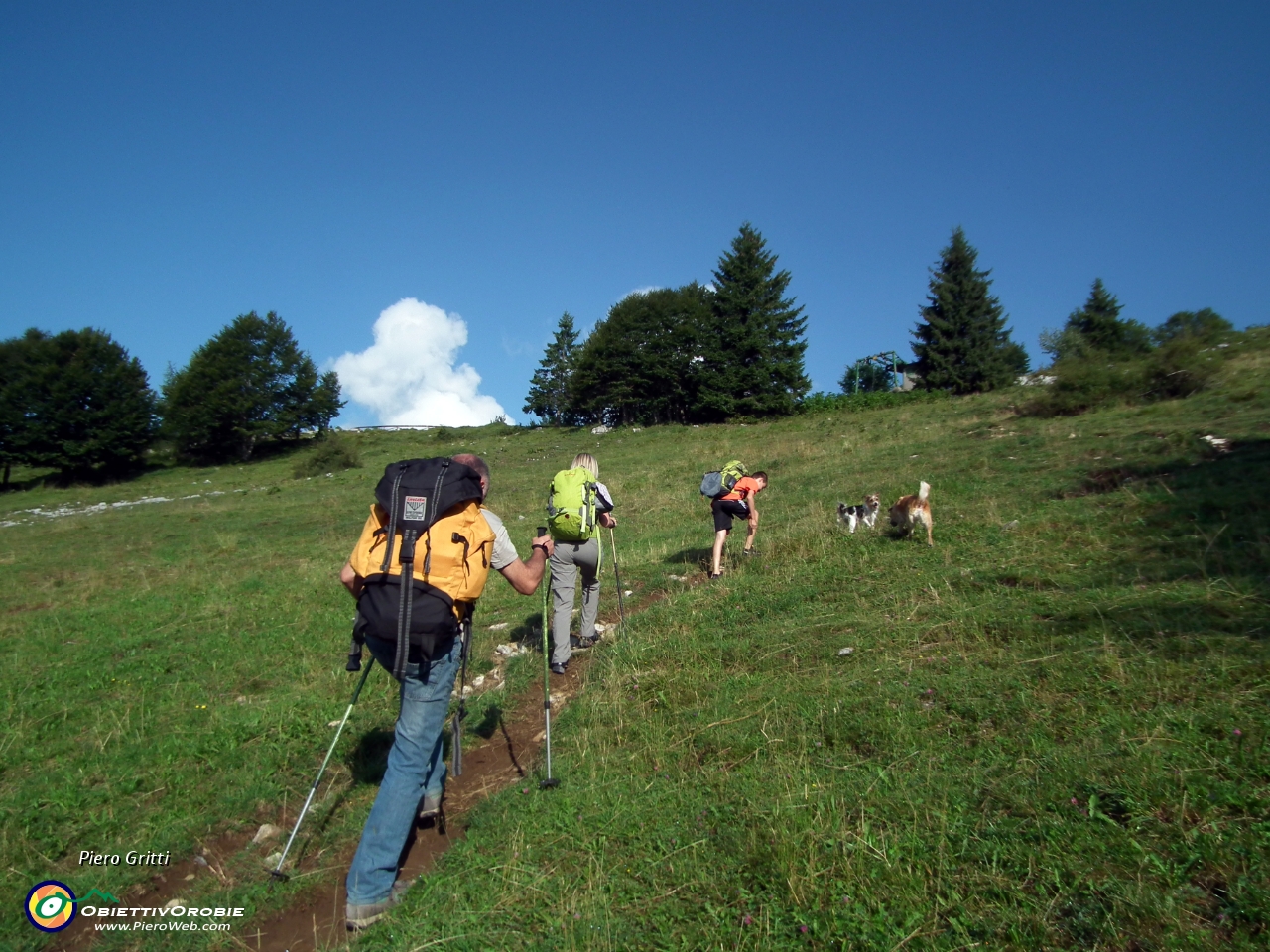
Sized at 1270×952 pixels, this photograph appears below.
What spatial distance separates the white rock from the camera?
16.1 ft

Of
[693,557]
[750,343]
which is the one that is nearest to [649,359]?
[750,343]

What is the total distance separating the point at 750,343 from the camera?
46.5 metres

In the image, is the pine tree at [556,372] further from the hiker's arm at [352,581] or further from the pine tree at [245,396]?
the hiker's arm at [352,581]

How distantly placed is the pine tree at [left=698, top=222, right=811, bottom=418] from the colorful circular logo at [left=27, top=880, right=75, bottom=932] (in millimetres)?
42464

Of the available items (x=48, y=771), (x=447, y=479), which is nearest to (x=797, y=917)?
(x=447, y=479)

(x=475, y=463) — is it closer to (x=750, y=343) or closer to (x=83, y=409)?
(x=750, y=343)

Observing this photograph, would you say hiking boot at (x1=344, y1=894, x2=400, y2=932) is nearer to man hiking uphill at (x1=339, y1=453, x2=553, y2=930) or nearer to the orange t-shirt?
man hiking uphill at (x1=339, y1=453, x2=553, y2=930)

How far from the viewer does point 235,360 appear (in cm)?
4950

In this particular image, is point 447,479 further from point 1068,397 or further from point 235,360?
point 235,360

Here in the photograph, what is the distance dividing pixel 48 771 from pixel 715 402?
41.5 m

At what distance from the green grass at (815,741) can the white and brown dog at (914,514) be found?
0.30 m

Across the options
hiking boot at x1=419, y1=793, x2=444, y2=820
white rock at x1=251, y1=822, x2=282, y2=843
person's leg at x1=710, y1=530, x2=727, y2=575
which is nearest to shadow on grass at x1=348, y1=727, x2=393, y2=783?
white rock at x1=251, y1=822, x2=282, y2=843

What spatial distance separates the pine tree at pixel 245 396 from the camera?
156ft

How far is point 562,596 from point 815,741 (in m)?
3.41
